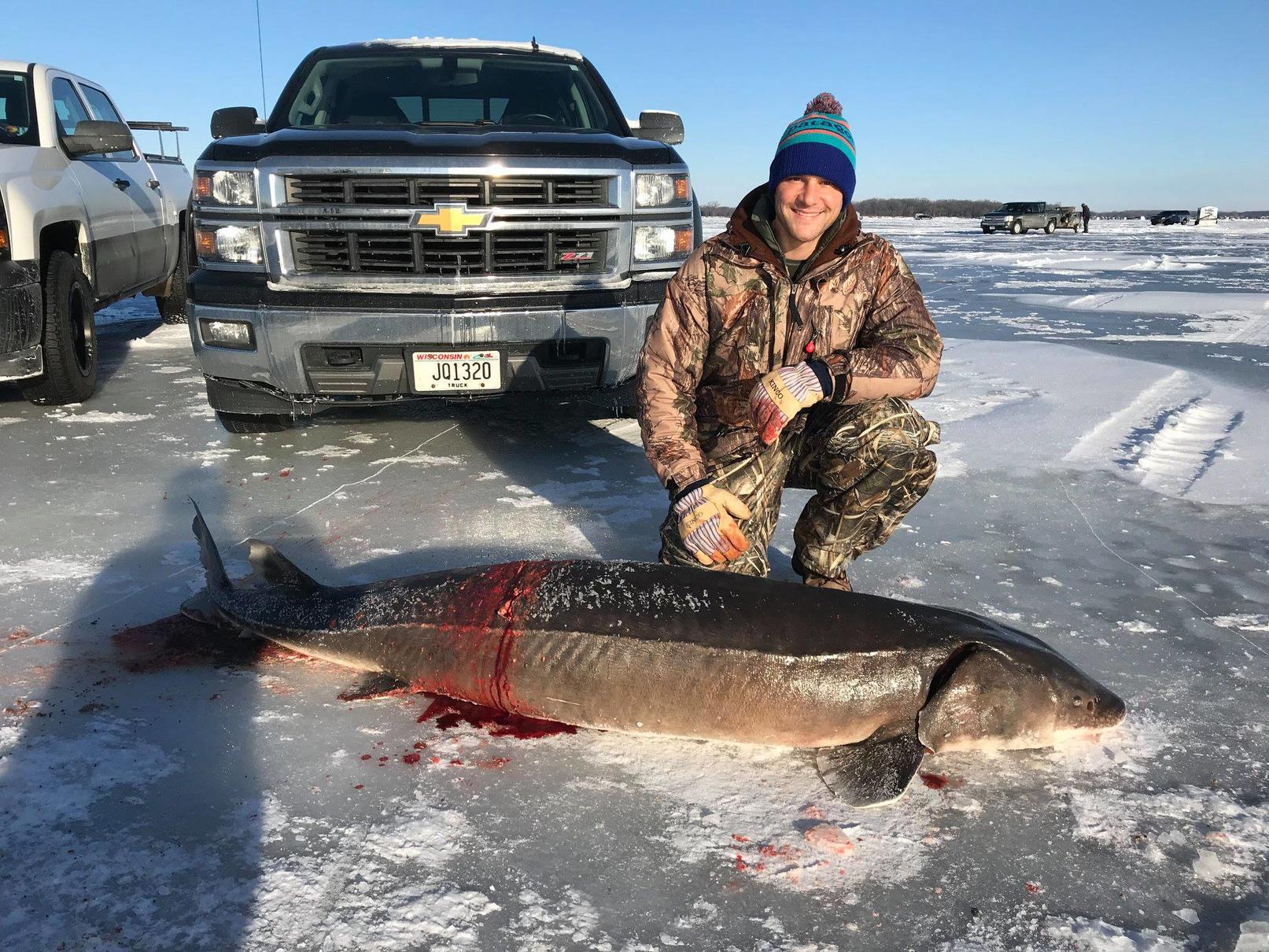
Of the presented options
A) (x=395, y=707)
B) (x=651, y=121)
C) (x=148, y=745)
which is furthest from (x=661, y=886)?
(x=651, y=121)

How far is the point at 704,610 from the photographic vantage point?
262cm

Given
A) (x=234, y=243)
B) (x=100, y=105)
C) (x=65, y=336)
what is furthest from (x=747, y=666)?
(x=100, y=105)

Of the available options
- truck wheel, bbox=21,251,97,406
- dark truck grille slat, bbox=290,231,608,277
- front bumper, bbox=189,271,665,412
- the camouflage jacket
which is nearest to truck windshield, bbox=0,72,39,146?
truck wheel, bbox=21,251,97,406

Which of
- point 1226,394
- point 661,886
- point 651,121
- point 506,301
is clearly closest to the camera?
point 661,886

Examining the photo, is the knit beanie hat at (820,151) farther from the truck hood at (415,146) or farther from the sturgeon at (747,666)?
the truck hood at (415,146)

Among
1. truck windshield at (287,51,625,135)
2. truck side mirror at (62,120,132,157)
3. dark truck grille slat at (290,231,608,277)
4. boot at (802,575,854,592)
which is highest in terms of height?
truck windshield at (287,51,625,135)

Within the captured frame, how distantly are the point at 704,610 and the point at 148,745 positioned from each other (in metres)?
1.54

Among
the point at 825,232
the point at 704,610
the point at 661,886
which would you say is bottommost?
the point at 661,886

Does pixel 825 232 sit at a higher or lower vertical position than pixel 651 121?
lower

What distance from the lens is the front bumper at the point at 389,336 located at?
4.49 m

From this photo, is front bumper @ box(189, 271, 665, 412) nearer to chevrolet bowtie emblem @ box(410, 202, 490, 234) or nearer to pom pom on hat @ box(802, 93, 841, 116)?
chevrolet bowtie emblem @ box(410, 202, 490, 234)

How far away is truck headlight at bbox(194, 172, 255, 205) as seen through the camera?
4.55 metres

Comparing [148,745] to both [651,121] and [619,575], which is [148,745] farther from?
[651,121]

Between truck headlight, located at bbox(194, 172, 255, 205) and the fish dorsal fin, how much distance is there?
2.23 m
